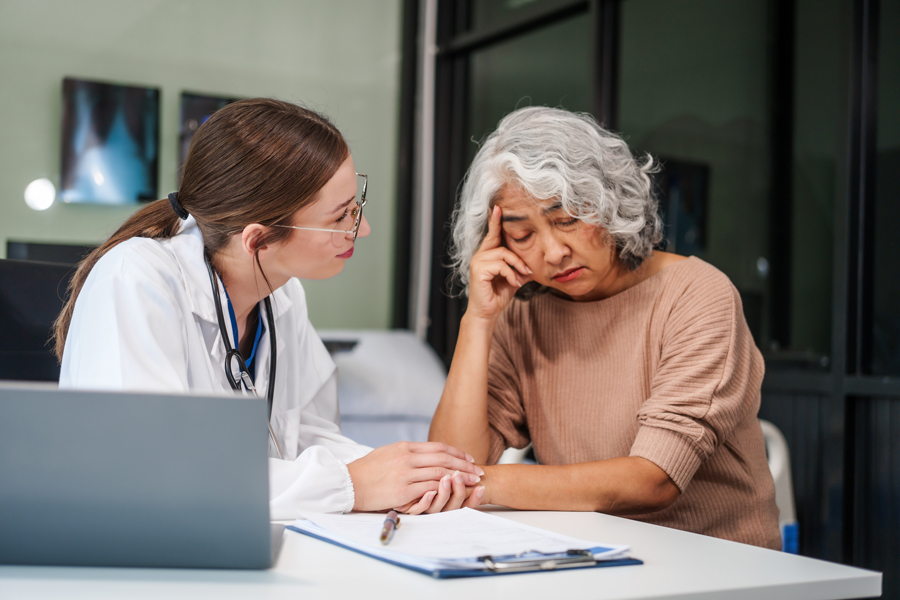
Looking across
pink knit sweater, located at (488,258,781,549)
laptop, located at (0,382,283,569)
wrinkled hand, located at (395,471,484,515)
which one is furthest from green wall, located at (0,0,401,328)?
laptop, located at (0,382,283,569)

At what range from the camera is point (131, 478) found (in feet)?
2.15

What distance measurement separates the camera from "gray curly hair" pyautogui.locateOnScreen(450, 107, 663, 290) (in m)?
1.33

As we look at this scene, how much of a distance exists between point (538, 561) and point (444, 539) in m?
0.13

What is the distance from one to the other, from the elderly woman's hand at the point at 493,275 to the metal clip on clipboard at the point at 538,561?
73cm

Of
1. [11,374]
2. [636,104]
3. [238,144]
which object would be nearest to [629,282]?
[238,144]

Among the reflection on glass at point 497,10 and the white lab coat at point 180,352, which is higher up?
the reflection on glass at point 497,10

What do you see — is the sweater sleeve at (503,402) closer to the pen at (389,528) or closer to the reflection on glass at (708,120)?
the pen at (389,528)

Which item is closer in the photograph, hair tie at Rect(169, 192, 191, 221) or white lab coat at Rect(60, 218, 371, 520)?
white lab coat at Rect(60, 218, 371, 520)

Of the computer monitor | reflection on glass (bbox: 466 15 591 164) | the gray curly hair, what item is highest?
reflection on glass (bbox: 466 15 591 164)

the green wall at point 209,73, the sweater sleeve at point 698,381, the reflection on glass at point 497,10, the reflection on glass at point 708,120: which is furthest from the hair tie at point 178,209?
the reflection on glass at point 497,10

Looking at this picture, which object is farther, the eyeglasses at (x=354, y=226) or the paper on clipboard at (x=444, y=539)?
the eyeglasses at (x=354, y=226)

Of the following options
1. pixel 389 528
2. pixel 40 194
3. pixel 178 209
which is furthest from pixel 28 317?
pixel 40 194

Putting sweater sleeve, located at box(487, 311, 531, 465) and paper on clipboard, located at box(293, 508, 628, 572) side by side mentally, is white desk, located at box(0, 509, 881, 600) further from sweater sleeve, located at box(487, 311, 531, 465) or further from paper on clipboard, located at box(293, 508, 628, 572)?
sweater sleeve, located at box(487, 311, 531, 465)

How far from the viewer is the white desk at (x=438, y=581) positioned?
0.64 meters
